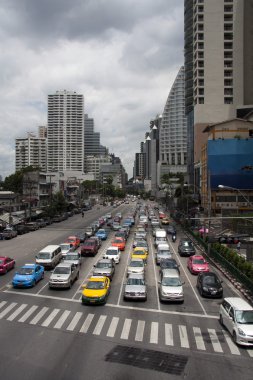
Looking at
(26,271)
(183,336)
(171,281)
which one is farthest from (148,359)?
(26,271)

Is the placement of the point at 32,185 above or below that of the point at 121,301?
above

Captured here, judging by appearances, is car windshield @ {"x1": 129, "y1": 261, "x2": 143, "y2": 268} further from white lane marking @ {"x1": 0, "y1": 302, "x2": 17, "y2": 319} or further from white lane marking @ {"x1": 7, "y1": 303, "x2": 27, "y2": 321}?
white lane marking @ {"x1": 0, "y1": 302, "x2": 17, "y2": 319}

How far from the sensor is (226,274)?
35.6 metres

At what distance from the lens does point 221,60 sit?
11475 cm

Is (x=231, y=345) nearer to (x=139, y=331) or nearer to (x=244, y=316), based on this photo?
(x=244, y=316)

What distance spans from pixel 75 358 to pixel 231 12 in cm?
11857

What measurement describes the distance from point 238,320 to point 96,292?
30.6ft

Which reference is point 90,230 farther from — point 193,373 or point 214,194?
point 193,373

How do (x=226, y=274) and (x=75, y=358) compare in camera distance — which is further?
(x=226, y=274)

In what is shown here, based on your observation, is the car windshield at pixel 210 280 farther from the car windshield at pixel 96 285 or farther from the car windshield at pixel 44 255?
the car windshield at pixel 44 255

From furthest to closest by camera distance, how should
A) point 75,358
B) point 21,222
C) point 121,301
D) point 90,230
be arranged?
point 21,222
point 90,230
point 121,301
point 75,358

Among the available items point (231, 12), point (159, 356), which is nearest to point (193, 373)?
point (159, 356)

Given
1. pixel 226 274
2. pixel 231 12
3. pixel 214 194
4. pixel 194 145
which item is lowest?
pixel 226 274

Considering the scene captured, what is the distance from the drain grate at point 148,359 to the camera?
598 inches
